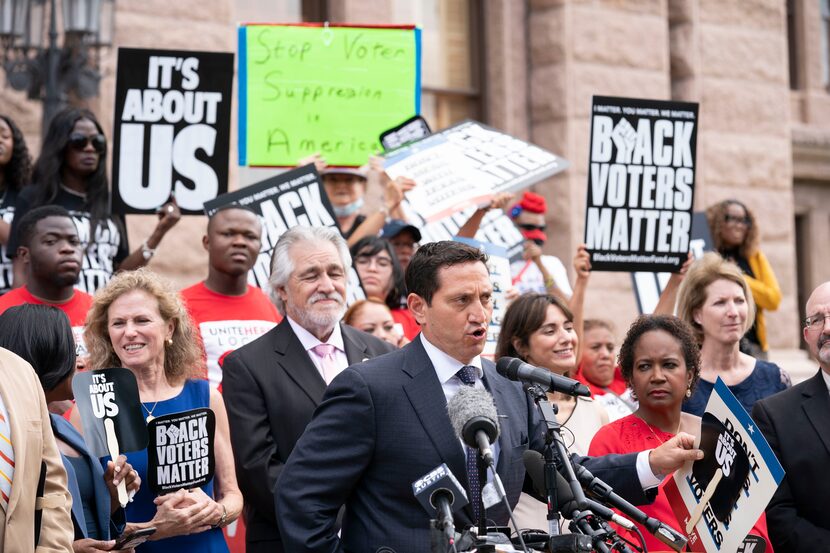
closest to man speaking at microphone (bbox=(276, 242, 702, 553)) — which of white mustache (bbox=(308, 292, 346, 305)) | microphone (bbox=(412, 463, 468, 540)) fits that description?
microphone (bbox=(412, 463, 468, 540))

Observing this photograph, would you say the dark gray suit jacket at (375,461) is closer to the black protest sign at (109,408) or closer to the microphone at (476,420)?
the microphone at (476,420)

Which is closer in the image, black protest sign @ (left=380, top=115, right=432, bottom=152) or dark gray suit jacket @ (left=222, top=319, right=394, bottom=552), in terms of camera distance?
dark gray suit jacket @ (left=222, top=319, right=394, bottom=552)

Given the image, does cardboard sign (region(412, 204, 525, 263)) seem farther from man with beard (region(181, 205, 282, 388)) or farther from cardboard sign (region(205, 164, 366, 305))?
man with beard (region(181, 205, 282, 388))

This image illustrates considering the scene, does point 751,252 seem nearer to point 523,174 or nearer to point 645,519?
point 523,174

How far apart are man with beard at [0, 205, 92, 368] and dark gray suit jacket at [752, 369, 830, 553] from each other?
3.21 m

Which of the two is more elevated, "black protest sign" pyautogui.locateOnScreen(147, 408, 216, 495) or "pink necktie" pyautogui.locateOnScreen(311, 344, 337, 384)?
"pink necktie" pyautogui.locateOnScreen(311, 344, 337, 384)

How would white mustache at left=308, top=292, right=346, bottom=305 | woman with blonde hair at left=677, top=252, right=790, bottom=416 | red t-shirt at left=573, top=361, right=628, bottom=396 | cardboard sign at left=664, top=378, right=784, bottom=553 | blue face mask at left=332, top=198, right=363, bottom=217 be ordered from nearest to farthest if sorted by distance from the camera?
cardboard sign at left=664, top=378, right=784, bottom=553 < white mustache at left=308, top=292, right=346, bottom=305 < woman with blonde hair at left=677, top=252, right=790, bottom=416 < red t-shirt at left=573, top=361, right=628, bottom=396 < blue face mask at left=332, top=198, right=363, bottom=217

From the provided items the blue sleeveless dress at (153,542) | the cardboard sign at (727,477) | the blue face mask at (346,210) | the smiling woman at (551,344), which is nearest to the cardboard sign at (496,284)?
the smiling woman at (551,344)

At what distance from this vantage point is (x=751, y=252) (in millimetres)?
9648

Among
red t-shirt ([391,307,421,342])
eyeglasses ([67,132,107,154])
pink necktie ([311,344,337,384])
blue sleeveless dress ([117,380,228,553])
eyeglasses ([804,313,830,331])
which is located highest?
eyeglasses ([67,132,107,154])

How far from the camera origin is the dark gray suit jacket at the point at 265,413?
5.80m

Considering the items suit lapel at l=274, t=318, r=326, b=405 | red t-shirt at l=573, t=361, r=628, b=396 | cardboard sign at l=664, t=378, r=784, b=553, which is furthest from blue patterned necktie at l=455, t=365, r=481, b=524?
red t-shirt at l=573, t=361, r=628, b=396

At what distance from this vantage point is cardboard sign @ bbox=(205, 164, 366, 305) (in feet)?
26.1

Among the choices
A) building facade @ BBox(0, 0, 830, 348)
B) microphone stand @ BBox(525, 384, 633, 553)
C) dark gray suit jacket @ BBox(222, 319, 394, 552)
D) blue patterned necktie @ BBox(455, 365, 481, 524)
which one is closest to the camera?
microphone stand @ BBox(525, 384, 633, 553)
